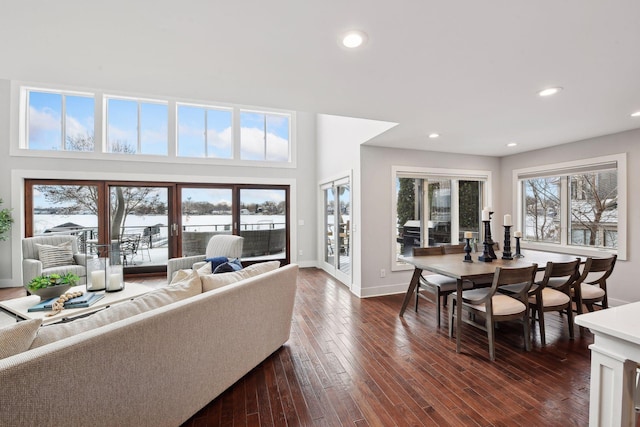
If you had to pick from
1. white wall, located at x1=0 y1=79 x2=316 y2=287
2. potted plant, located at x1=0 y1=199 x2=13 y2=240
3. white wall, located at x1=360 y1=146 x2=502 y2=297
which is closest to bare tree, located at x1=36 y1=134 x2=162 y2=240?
white wall, located at x1=0 y1=79 x2=316 y2=287

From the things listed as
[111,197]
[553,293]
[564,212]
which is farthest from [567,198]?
[111,197]

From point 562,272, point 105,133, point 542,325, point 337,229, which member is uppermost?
point 105,133

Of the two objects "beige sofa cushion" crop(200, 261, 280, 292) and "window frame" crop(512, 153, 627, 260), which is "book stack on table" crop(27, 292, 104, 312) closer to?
"beige sofa cushion" crop(200, 261, 280, 292)

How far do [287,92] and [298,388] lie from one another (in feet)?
7.64

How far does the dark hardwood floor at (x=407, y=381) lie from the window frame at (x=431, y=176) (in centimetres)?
131

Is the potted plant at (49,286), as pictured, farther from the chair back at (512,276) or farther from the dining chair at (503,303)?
the chair back at (512,276)

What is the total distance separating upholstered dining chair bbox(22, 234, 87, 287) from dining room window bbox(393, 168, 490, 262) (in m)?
4.87

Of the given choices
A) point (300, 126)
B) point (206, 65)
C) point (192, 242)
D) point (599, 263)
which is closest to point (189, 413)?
point (206, 65)

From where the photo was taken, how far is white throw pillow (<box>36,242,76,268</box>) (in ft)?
13.9

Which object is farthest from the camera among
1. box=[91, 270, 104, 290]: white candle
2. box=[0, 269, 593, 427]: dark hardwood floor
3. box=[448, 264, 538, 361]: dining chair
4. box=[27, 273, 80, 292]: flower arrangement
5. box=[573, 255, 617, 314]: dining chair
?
box=[91, 270, 104, 290]: white candle

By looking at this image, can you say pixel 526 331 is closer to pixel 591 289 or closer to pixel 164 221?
pixel 591 289

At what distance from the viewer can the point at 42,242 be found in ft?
14.7

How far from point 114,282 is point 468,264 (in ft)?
12.3

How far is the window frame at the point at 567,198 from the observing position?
3436 mm
